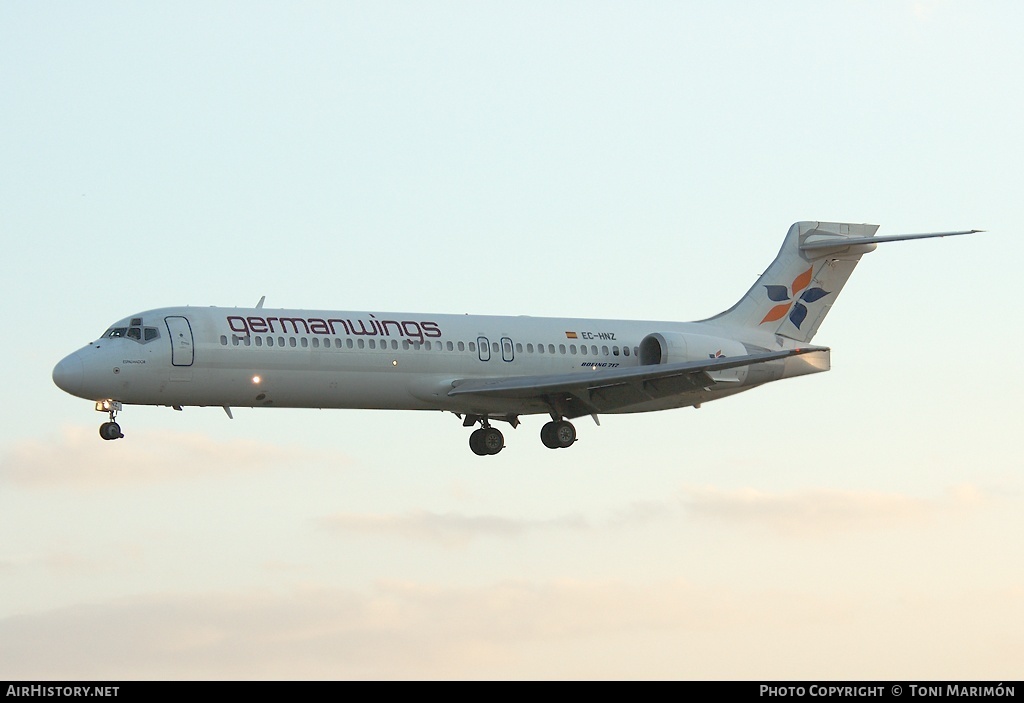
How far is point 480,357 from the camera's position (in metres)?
43.3

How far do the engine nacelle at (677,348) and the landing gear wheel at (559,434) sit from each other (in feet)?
8.99

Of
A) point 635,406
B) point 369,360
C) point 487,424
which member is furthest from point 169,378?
point 635,406

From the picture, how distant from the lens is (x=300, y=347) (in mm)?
40688

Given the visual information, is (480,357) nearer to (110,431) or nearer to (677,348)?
(677,348)

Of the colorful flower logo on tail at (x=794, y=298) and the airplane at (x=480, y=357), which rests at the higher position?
the colorful flower logo on tail at (x=794, y=298)

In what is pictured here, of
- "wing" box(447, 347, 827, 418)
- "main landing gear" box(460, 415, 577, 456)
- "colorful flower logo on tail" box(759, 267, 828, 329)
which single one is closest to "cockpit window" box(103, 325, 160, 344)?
"wing" box(447, 347, 827, 418)

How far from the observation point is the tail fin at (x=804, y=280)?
161 ft

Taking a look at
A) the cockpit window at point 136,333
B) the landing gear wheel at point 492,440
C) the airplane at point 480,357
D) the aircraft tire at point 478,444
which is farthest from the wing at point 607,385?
the cockpit window at point 136,333

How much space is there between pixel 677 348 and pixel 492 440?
5.27 metres

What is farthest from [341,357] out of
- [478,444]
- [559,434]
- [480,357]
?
[559,434]

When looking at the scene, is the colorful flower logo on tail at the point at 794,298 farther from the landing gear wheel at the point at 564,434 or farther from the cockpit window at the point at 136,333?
the cockpit window at the point at 136,333

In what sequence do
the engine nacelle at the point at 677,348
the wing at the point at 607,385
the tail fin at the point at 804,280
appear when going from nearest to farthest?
the wing at the point at 607,385
the engine nacelle at the point at 677,348
the tail fin at the point at 804,280
